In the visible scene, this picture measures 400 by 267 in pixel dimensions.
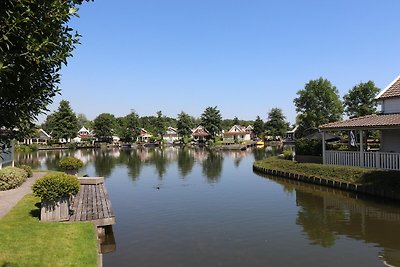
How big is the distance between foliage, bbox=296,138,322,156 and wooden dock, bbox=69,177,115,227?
756 inches

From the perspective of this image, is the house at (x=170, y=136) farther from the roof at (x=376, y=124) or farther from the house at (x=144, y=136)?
the roof at (x=376, y=124)

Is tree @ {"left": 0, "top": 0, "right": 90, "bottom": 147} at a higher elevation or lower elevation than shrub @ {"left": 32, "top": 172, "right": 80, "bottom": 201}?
higher

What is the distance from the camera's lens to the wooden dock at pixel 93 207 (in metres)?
13.2

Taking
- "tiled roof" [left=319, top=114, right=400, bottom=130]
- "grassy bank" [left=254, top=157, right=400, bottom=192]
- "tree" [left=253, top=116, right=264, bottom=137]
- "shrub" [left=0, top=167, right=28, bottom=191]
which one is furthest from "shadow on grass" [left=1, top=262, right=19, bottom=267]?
"tree" [left=253, top=116, right=264, bottom=137]

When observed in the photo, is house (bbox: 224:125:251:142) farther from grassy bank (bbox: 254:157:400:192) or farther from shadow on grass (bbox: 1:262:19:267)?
shadow on grass (bbox: 1:262:19:267)

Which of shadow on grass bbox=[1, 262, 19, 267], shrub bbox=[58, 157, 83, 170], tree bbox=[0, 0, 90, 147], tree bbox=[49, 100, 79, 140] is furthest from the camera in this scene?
tree bbox=[49, 100, 79, 140]

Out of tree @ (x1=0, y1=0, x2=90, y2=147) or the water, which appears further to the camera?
the water

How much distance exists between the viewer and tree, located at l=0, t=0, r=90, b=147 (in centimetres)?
472

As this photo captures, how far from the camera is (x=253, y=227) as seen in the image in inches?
614

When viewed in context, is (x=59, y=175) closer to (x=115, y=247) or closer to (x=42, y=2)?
(x=115, y=247)

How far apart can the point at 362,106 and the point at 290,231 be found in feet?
191

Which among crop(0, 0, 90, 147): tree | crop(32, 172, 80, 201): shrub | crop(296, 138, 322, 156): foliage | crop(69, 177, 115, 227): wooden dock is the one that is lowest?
crop(69, 177, 115, 227): wooden dock

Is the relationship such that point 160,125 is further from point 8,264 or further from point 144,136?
point 8,264

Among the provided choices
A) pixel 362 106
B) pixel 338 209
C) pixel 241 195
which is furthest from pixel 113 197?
pixel 362 106
